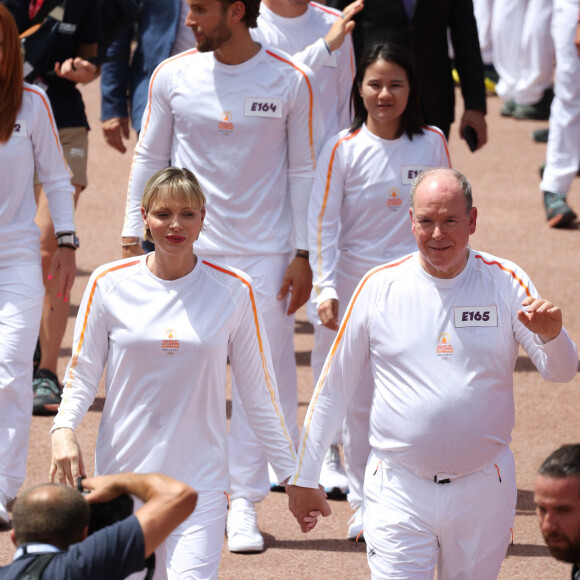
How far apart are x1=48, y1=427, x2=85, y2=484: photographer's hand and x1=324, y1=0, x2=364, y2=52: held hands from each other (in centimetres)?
327

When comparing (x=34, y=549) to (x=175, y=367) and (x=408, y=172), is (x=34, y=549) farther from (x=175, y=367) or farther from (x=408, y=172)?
(x=408, y=172)

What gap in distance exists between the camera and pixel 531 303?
193 inches

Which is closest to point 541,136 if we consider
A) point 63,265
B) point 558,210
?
point 558,210

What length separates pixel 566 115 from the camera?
38.5 ft

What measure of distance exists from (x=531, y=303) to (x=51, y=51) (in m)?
4.17

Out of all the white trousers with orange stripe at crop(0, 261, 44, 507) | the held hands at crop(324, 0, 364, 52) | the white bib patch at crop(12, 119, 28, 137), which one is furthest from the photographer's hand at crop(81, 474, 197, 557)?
the held hands at crop(324, 0, 364, 52)

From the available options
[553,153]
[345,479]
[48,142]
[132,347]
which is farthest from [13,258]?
[553,153]

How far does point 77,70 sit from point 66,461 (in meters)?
3.53

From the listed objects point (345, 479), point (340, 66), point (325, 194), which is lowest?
point (345, 479)

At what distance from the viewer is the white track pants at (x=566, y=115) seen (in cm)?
1166

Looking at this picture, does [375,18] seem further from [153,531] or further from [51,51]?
[153,531]

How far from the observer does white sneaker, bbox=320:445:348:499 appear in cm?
730

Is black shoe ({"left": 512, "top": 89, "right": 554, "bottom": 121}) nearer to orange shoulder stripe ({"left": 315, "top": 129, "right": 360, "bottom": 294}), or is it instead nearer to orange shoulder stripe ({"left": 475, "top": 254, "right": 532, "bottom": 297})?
orange shoulder stripe ({"left": 315, "top": 129, "right": 360, "bottom": 294})

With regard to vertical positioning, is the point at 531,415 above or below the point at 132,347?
below
